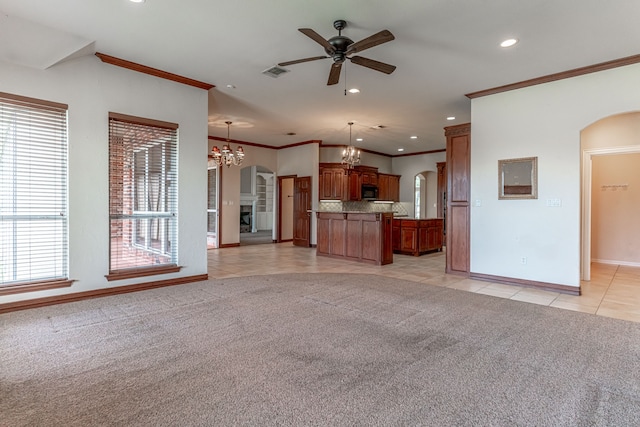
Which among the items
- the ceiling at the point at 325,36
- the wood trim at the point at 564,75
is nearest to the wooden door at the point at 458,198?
the wood trim at the point at 564,75

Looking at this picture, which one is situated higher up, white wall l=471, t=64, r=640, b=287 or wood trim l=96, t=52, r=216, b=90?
wood trim l=96, t=52, r=216, b=90

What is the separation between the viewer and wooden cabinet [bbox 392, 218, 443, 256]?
804cm

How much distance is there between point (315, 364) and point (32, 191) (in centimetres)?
379

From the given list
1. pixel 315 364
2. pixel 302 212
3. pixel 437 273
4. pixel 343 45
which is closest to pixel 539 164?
pixel 437 273

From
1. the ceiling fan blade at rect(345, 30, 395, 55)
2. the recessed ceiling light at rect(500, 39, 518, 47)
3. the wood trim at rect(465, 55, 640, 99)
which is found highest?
the recessed ceiling light at rect(500, 39, 518, 47)

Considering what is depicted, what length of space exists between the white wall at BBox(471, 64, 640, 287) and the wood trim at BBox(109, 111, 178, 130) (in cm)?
476

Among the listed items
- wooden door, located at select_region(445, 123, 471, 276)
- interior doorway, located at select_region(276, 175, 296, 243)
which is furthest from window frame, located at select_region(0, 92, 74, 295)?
interior doorway, located at select_region(276, 175, 296, 243)

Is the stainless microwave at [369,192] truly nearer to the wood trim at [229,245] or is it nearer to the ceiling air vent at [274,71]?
the wood trim at [229,245]

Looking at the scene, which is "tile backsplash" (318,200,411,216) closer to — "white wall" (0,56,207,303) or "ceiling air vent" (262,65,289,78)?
"ceiling air vent" (262,65,289,78)

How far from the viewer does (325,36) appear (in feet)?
12.0

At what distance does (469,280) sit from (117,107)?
227 inches

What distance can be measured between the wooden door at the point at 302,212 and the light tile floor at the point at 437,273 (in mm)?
720

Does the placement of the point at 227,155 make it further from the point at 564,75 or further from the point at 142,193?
the point at 564,75

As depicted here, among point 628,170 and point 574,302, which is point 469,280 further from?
point 628,170
